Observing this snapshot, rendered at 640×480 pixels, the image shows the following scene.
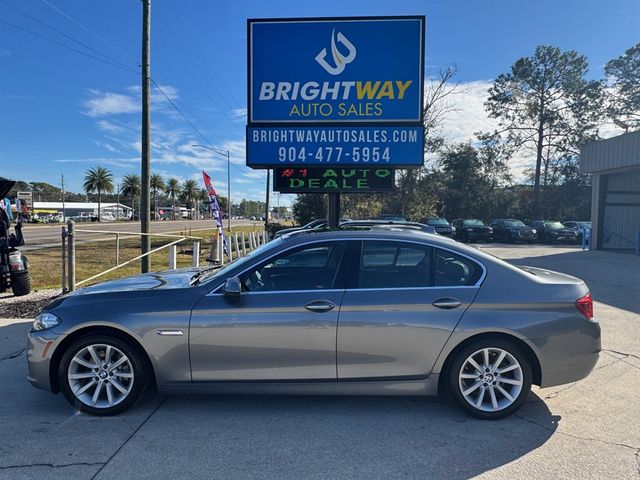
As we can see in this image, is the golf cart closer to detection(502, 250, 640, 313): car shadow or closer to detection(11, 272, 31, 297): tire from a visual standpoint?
detection(11, 272, 31, 297): tire

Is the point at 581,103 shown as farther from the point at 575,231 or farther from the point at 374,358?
the point at 374,358

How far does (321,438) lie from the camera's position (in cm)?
338

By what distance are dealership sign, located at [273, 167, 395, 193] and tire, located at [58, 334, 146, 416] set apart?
228 inches

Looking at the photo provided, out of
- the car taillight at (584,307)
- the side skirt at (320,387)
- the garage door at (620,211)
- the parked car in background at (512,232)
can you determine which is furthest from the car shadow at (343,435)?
the parked car in background at (512,232)

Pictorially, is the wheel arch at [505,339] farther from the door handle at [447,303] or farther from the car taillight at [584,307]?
the car taillight at [584,307]

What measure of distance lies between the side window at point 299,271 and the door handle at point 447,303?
865 mm

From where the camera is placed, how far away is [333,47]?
350 inches

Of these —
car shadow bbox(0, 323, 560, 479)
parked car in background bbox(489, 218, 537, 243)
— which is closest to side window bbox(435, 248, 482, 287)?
car shadow bbox(0, 323, 560, 479)

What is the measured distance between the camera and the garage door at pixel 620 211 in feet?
80.5

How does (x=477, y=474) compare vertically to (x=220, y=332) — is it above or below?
below

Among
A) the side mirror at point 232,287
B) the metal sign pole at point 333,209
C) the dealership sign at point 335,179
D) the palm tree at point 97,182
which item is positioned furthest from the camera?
the palm tree at point 97,182

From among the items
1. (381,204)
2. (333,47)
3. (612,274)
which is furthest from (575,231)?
(333,47)

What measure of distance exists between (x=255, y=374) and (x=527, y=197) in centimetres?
4953

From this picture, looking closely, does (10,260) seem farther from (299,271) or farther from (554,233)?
(554,233)
